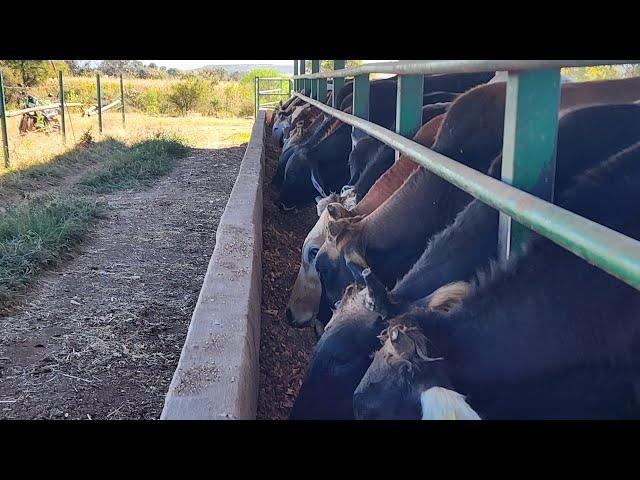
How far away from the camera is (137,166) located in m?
10.3

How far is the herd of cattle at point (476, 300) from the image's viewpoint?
1.81 metres

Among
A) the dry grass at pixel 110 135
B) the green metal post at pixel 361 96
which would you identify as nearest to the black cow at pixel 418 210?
the green metal post at pixel 361 96

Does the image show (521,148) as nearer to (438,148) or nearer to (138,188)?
(438,148)

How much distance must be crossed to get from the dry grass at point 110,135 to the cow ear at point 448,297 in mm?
8495

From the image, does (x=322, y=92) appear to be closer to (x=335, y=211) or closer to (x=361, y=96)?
(x=361, y=96)

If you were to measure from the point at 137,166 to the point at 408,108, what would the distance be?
722 cm

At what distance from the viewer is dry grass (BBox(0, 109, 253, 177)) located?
10.8 m

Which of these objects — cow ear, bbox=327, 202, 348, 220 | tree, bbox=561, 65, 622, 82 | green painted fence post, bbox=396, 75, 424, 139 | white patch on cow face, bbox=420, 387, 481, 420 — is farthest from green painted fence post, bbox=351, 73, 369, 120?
white patch on cow face, bbox=420, 387, 481, 420

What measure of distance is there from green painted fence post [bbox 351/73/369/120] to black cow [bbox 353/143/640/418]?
10.4 ft

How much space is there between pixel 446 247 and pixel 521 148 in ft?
2.03

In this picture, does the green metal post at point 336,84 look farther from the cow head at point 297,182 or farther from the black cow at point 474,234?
the black cow at point 474,234

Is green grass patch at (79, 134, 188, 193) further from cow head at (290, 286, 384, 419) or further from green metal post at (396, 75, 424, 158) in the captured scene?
cow head at (290, 286, 384, 419)

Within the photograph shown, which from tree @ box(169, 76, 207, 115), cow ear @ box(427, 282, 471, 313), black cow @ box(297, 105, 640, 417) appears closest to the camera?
cow ear @ box(427, 282, 471, 313)

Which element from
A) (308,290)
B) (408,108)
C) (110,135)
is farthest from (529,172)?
(110,135)
